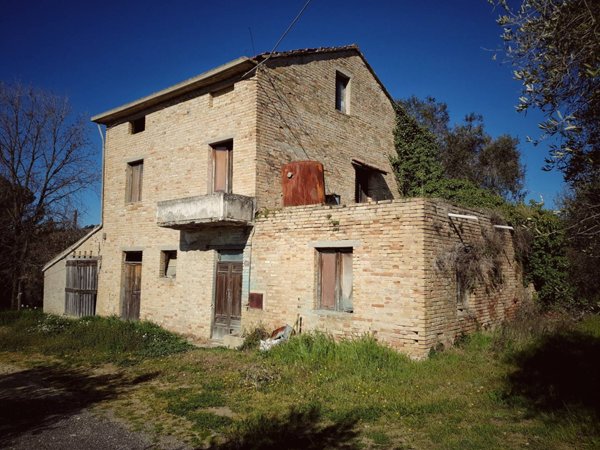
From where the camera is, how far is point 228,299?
Result: 11.4 metres

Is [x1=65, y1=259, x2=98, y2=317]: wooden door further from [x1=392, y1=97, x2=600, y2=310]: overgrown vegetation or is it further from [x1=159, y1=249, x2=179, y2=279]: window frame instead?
[x1=392, y1=97, x2=600, y2=310]: overgrown vegetation

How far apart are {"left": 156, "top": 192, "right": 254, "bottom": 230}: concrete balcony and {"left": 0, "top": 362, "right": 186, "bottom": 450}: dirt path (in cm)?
417

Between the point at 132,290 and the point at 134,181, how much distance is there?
400cm

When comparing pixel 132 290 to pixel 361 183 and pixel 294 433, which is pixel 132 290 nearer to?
pixel 361 183

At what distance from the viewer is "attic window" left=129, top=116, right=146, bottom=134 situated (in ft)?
50.1

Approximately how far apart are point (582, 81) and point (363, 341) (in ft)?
18.9

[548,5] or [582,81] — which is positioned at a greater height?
[548,5]

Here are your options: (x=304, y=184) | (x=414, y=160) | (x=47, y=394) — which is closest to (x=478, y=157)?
(x=414, y=160)

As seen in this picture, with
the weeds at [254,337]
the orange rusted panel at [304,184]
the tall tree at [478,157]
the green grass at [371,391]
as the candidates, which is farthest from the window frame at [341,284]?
the tall tree at [478,157]

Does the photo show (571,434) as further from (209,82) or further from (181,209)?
(209,82)

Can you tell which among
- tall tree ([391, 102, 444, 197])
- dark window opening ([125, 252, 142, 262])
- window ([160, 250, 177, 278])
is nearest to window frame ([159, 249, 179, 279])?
window ([160, 250, 177, 278])

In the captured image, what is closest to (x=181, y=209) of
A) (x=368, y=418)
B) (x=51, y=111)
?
(x=368, y=418)

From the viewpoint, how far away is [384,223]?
8609 mm

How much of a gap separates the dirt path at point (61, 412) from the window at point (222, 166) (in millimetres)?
5981
